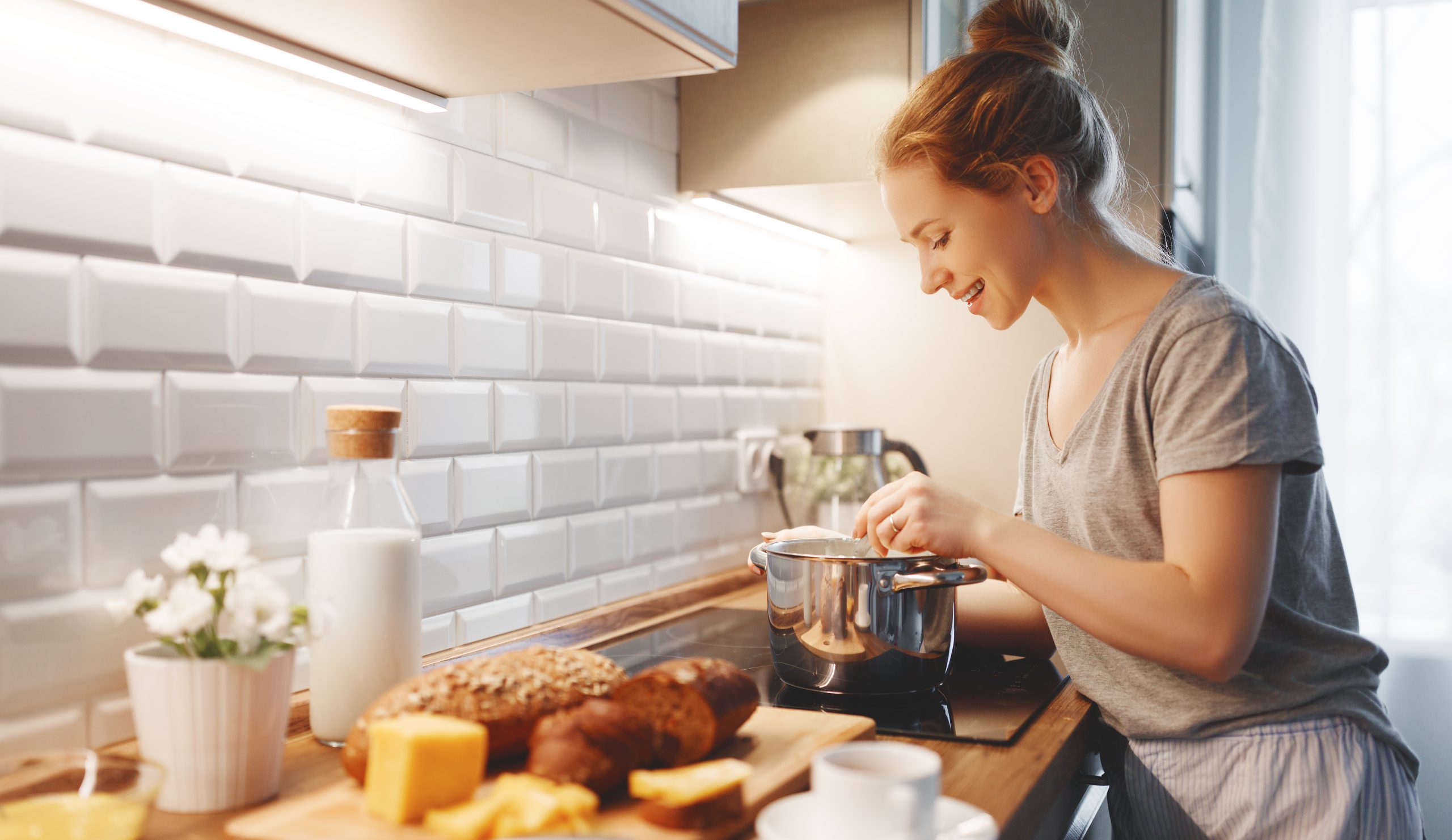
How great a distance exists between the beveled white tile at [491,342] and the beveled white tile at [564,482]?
0.41ft

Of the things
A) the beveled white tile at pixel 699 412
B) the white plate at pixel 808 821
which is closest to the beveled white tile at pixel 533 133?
the beveled white tile at pixel 699 412

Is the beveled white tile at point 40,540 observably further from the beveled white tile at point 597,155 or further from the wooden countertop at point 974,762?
the beveled white tile at point 597,155

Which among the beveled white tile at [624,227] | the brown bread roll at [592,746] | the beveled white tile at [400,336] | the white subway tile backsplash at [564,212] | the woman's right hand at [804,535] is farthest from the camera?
the beveled white tile at [624,227]

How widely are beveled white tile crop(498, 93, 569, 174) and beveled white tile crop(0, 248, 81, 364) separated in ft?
1.89

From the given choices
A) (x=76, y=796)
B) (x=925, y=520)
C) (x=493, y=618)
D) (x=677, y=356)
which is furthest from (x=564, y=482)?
(x=76, y=796)

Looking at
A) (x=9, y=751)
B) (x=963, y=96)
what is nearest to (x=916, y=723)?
(x=963, y=96)

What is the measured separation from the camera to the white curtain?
2.03 metres

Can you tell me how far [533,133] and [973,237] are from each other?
0.58m

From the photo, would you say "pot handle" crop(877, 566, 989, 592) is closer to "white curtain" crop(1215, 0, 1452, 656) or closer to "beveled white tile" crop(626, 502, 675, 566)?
"beveled white tile" crop(626, 502, 675, 566)

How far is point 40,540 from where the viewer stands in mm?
822

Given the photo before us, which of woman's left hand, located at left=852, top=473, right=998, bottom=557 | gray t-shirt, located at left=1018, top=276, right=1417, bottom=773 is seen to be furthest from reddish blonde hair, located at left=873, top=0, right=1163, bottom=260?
woman's left hand, located at left=852, top=473, right=998, bottom=557

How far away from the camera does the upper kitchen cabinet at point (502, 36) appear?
2.90 ft

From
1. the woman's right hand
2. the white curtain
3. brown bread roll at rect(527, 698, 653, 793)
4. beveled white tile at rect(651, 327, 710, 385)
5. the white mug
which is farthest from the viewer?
the white curtain

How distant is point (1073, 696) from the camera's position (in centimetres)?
120
